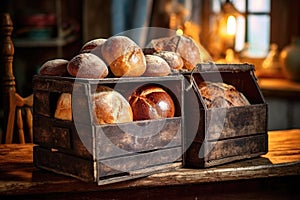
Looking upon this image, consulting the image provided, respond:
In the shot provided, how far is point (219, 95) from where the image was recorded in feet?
4.91

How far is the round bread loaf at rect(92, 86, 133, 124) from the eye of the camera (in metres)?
1.30

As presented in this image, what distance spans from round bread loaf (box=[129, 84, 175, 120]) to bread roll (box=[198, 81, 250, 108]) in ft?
0.35

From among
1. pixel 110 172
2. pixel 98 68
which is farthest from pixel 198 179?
pixel 98 68

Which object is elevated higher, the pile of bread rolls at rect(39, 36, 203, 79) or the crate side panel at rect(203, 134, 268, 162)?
the pile of bread rolls at rect(39, 36, 203, 79)

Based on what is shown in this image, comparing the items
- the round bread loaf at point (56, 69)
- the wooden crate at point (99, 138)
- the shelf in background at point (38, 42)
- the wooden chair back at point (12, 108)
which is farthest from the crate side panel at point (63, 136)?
the shelf in background at point (38, 42)

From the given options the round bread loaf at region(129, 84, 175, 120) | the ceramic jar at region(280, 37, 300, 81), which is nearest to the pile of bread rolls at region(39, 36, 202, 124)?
the round bread loaf at region(129, 84, 175, 120)

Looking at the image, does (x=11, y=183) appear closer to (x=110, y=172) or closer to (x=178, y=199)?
(x=110, y=172)

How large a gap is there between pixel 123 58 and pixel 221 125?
1.03 feet

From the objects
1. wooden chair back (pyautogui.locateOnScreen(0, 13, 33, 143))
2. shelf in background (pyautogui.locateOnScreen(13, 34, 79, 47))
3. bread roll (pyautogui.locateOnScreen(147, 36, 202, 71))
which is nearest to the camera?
bread roll (pyautogui.locateOnScreen(147, 36, 202, 71))

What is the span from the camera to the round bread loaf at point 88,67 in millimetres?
1308

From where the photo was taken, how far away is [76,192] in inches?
53.8

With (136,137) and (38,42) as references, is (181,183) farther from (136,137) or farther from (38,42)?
(38,42)

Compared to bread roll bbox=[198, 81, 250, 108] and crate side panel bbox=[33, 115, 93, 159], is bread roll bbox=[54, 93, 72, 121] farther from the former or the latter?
bread roll bbox=[198, 81, 250, 108]

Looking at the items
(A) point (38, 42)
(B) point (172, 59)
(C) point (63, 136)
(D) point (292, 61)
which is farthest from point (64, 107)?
(A) point (38, 42)
